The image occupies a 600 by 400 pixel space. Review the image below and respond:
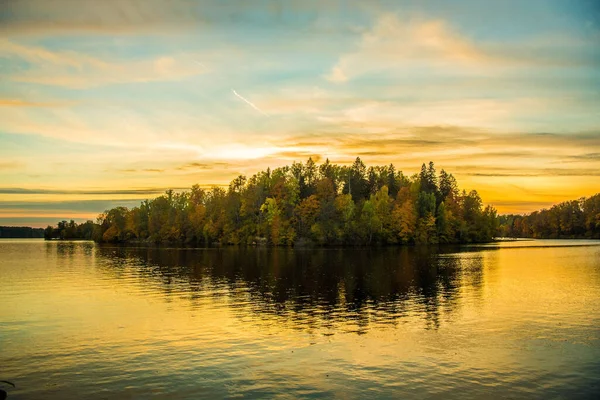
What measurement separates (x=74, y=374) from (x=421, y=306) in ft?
96.2

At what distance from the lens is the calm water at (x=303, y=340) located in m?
22.2

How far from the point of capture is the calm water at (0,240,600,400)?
22188 mm

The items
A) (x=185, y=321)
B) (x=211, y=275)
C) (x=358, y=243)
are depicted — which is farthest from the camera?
(x=358, y=243)

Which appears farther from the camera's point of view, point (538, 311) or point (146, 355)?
point (538, 311)

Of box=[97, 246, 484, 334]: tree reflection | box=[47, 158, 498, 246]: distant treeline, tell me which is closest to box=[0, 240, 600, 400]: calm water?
box=[97, 246, 484, 334]: tree reflection

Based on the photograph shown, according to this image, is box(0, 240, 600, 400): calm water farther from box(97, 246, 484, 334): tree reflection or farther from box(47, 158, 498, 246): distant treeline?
box(47, 158, 498, 246): distant treeline

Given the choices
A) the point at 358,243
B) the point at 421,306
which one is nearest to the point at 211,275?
the point at 421,306

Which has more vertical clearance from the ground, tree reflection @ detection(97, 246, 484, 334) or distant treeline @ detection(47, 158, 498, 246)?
distant treeline @ detection(47, 158, 498, 246)

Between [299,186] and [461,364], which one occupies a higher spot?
[299,186]

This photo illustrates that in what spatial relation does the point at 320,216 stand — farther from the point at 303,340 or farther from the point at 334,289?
the point at 303,340

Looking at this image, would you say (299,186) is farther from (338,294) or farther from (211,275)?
(338,294)

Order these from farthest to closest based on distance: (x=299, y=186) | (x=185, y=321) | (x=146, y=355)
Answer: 1. (x=299, y=186)
2. (x=185, y=321)
3. (x=146, y=355)

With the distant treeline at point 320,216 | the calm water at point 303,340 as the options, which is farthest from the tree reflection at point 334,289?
the distant treeline at point 320,216

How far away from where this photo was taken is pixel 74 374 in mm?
23969
